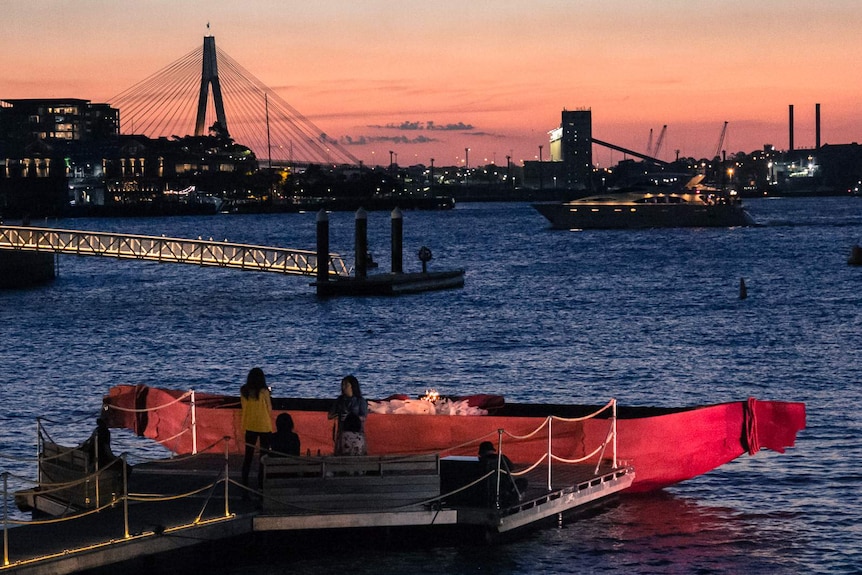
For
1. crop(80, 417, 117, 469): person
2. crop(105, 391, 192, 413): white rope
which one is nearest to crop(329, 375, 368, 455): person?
crop(80, 417, 117, 469): person

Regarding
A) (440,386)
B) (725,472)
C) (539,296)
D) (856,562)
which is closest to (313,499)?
(856,562)

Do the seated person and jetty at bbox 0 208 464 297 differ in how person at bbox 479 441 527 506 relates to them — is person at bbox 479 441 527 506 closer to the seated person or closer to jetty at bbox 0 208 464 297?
the seated person

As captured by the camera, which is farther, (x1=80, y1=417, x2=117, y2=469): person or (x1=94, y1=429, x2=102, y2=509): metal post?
(x1=80, y1=417, x2=117, y2=469): person

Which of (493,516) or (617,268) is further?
(617,268)

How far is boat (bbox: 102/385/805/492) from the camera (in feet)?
71.4

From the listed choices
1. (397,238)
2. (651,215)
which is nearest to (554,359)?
(397,238)

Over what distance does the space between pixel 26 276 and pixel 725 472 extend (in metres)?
66.3

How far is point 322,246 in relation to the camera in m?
68.4

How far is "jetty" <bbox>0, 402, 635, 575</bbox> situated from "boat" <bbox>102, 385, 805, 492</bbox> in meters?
1.39

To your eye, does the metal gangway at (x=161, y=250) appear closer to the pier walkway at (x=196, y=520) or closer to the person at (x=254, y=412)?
the pier walkway at (x=196, y=520)

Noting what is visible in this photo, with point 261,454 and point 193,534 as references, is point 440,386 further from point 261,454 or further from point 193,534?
point 193,534

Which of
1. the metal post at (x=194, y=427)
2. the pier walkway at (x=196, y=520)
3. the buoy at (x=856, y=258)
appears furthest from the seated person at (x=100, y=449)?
the buoy at (x=856, y=258)

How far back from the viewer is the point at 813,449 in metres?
28.0

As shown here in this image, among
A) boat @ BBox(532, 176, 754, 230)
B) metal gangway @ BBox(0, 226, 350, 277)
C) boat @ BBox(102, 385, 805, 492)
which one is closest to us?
boat @ BBox(102, 385, 805, 492)
